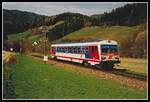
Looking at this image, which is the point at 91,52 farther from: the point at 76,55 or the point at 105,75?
the point at 105,75

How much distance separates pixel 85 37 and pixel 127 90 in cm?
488

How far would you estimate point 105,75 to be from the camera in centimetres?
2300

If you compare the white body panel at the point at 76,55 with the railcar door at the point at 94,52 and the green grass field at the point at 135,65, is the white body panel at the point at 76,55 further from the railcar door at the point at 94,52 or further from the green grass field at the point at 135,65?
the green grass field at the point at 135,65

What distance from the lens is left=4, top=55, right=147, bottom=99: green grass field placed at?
19922mm

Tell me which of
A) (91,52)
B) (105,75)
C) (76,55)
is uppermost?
(91,52)

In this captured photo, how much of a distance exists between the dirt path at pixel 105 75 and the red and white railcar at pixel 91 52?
902 mm

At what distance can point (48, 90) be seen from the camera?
20.5 metres

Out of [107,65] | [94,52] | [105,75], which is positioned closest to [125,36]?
[105,75]

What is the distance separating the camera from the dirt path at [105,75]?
21.0 metres

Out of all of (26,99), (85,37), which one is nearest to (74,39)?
(85,37)

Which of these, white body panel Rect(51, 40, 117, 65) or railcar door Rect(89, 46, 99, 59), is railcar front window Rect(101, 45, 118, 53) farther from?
railcar door Rect(89, 46, 99, 59)

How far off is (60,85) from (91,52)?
557cm

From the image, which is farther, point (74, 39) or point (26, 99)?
point (74, 39)

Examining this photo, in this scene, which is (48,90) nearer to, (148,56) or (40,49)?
(40,49)
